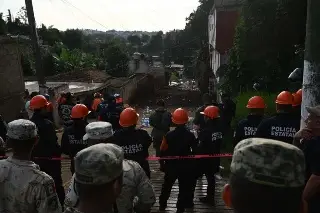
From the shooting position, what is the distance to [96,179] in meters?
1.78

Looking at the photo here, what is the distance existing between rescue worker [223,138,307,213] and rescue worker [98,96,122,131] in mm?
6993

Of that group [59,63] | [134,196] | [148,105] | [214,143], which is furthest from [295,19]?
[59,63]

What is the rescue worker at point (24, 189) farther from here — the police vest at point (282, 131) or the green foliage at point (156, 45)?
the green foliage at point (156, 45)

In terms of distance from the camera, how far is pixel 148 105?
26.8 meters

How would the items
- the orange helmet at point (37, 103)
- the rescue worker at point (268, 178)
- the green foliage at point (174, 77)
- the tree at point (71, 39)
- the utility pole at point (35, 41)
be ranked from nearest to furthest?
1. the rescue worker at point (268, 178)
2. the orange helmet at point (37, 103)
3. the utility pole at point (35, 41)
4. the green foliage at point (174, 77)
5. the tree at point (71, 39)

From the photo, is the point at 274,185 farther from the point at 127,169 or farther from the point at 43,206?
the point at 43,206

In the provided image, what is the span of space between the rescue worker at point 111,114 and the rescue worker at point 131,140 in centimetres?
310

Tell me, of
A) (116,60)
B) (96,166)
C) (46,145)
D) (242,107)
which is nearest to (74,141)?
(46,145)

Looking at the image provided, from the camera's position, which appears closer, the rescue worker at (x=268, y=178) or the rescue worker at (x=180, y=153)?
the rescue worker at (x=268, y=178)

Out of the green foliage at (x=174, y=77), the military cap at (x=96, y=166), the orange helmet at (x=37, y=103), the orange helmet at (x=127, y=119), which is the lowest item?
the green foliage at (x=174, y=77)

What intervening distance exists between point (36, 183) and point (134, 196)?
0.87 metres

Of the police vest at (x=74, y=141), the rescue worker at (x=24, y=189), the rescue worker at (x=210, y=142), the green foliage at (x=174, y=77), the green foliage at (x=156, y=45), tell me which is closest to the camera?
the rescue worker at (x=24, y=189)

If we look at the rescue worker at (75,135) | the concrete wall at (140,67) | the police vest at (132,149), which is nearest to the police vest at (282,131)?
the police vest at (132,149)

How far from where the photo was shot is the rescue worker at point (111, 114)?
8.34 meters
